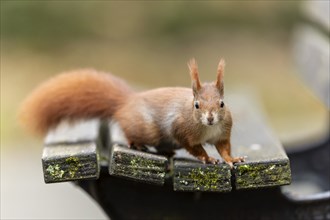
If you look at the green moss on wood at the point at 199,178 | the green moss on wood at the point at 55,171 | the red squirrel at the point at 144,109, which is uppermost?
the red squirrel at the point at 144,109

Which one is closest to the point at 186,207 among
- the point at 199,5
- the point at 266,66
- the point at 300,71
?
the point at 300,71

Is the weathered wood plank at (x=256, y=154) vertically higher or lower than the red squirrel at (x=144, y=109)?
lower

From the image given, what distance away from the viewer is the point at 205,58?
22.1 feet

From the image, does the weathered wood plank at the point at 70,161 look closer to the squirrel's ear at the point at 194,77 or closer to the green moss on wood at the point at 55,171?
the green moss on wood at the point at 55,171

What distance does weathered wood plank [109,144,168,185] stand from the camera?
180 centimetres

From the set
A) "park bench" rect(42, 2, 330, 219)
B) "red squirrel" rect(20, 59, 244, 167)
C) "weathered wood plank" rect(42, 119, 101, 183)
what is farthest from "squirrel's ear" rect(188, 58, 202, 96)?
"weathered wood plank" rect(42, 119, 101, 183)

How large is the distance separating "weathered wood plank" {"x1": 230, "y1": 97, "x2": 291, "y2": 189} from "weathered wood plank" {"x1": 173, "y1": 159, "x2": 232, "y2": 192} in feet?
0.12

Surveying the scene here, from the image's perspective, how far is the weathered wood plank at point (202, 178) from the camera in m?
1.78

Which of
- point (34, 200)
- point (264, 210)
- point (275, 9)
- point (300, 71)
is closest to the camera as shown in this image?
point (264, 210)

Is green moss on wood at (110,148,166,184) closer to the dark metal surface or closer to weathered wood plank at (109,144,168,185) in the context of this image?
weathered wood plank at (109,144,168,185)

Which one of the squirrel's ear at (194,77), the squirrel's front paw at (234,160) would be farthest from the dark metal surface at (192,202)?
the squirrel's ear at (194,77)

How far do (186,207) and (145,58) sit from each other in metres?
4.84

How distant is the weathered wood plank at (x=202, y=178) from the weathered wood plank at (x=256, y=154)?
0.12 ft

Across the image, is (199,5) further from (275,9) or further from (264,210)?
(264,210)
